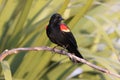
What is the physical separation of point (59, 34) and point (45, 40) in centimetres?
20

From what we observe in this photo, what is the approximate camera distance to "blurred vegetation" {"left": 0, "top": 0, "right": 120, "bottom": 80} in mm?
1965

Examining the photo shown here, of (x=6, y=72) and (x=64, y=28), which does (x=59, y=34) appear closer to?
(x=64, y=28)

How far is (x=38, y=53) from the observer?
2.00 metres

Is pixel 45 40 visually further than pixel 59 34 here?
Yes

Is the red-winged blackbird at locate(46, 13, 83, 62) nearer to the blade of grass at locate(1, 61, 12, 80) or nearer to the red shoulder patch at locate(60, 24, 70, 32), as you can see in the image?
the red shoulder patch at locate(60, 24, 70, 32)

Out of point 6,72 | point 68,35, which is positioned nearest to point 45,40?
point 68,35

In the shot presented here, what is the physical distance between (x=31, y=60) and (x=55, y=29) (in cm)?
31

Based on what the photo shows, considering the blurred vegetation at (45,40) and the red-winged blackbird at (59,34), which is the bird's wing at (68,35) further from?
the blurred vegetation at (45,40)

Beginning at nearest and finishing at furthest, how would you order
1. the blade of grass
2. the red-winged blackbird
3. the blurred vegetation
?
the blade of grass, the red-winged blackbird, the blurred vegetation

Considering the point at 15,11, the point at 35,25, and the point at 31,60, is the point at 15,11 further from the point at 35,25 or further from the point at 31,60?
the point at 31,60

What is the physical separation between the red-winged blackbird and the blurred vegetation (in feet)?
0.37

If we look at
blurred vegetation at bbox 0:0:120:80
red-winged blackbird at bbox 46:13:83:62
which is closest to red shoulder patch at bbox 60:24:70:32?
red-winged blackbird at bbox 46:13:83:62

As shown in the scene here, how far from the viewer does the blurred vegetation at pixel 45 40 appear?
1965 mm

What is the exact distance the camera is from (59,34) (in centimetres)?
179
